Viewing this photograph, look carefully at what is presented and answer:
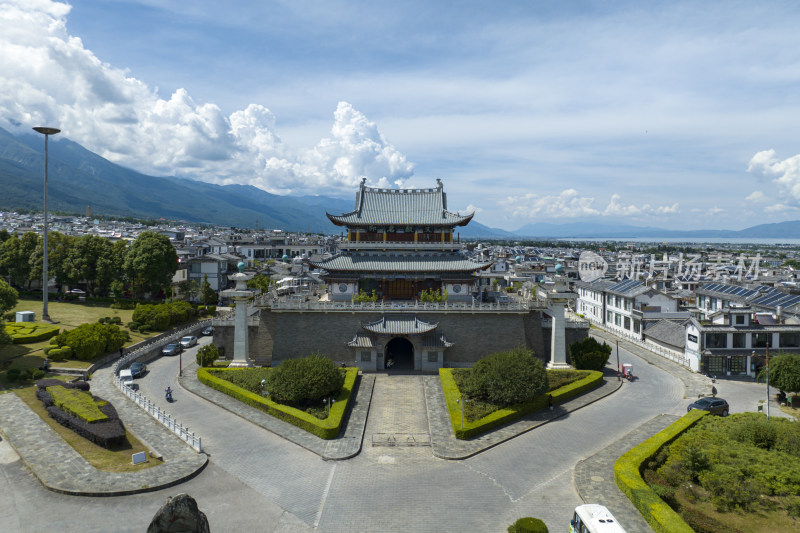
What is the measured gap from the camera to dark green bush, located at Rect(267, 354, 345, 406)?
34906 millimetres

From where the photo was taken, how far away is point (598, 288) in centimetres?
7506

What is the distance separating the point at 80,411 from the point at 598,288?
224 ft

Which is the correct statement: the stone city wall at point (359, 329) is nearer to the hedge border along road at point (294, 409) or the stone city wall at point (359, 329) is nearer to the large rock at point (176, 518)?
the hedge border along road at point (294, 409)

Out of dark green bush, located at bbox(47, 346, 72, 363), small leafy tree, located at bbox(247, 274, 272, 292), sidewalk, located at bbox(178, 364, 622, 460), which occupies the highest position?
small leafy tree, located at bbox(247, 274, 272, 292)

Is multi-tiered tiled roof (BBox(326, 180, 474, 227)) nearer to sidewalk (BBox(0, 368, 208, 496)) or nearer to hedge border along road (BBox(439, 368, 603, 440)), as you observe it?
hedge border along road (BBox(439, 368, 603, 440))

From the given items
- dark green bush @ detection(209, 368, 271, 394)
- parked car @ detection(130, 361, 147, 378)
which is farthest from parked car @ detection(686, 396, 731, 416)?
parked car @ detection(130, 361, 147, 378)

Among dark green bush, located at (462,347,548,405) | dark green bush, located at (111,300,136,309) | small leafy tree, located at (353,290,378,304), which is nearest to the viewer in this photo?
dark green bush, located at (462,347,548,405)

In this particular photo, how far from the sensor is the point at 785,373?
37938 millimetres

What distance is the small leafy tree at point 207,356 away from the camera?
153 feet

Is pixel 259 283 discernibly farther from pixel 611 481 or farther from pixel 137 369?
pixel 611 481

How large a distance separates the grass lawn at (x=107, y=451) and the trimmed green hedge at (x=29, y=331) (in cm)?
1955

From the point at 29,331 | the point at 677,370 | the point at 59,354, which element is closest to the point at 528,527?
the point at 677,370

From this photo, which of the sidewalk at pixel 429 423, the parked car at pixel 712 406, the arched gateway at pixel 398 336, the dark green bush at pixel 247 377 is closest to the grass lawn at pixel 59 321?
the sidewalk at pixel 429 423

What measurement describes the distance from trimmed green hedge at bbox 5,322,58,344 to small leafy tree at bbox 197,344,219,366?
A: 1643 cm
